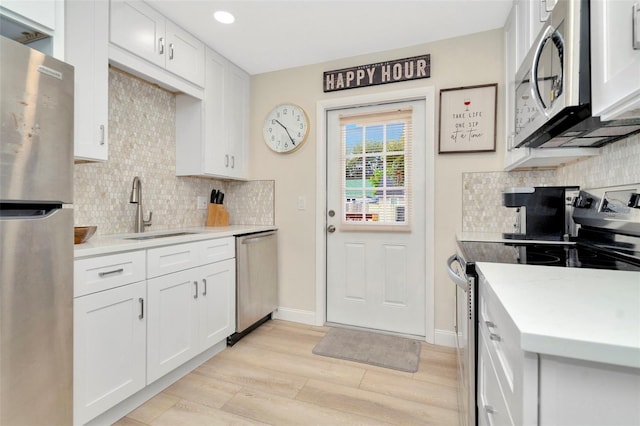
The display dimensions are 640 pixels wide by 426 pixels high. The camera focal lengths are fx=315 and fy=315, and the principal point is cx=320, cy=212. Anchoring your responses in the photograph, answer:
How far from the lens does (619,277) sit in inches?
33.2

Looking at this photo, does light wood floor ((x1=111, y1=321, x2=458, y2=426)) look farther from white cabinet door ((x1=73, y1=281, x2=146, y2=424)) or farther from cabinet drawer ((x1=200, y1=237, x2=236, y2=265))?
cabinet drawer ((x1=200, y1=237, x2=236, y2=265))

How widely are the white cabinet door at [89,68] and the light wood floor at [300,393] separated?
1467 mm

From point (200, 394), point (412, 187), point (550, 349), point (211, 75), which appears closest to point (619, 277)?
point (550, 349)

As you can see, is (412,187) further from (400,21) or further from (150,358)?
(150,358)

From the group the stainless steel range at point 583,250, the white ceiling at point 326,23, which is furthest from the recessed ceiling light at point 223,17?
the stainless steel range at point 583,250

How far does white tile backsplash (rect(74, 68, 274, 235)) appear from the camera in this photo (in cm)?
209

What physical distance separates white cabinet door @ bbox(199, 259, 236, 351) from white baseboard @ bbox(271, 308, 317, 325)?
2.17 feet

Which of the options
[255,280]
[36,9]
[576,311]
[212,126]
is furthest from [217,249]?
[576,311]

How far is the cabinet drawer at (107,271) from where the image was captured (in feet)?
4.62

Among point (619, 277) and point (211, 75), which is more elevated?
point (211, 75)

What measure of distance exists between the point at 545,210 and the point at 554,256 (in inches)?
29.4

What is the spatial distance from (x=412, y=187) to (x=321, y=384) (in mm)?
1650

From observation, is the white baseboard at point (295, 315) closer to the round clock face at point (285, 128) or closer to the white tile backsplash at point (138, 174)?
the white tile backsplash at point (138, 174)

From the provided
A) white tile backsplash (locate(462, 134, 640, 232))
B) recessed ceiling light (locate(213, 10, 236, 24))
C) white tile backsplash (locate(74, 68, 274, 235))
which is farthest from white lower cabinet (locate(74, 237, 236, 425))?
white tile backsplash (locate(462, 134, 640, 232))
